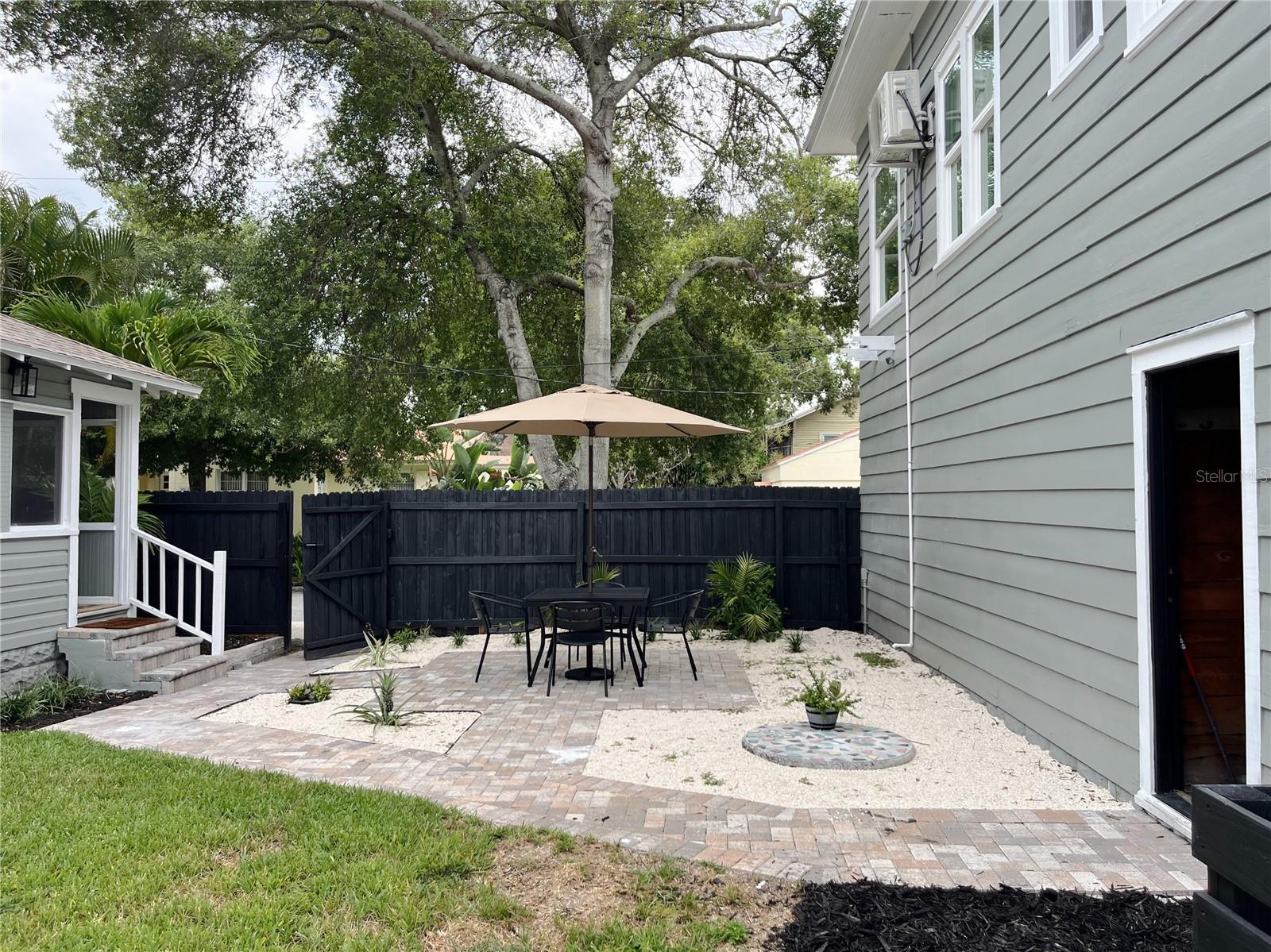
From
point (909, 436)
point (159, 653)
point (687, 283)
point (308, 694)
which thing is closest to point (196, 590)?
point (159, 653)

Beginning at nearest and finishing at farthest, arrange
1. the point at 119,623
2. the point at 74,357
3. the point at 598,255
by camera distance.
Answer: the point at 74,357, the point at 119,623, the point at 598,255

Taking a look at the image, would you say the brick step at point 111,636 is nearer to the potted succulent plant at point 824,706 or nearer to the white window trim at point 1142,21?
the potted succulent plant at point 824,706

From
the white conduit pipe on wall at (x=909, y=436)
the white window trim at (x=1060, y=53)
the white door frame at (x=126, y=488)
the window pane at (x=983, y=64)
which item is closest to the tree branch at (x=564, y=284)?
the white door frame at (x=126, y=488)

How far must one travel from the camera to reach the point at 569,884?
339cm

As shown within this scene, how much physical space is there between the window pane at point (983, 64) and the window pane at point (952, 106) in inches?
11.6

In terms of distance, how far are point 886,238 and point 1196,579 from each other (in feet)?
19.0

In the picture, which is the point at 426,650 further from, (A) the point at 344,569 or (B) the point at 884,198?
(B) the point at 884,198

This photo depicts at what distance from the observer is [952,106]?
7168mm

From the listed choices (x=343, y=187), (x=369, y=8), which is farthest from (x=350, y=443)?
(x=369, y=8)

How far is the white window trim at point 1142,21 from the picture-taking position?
3807 millimetres

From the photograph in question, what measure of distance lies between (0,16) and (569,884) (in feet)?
45.2

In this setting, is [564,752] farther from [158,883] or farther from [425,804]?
[158,883]

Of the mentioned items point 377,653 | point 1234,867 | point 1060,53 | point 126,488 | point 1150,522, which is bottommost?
point 377,653

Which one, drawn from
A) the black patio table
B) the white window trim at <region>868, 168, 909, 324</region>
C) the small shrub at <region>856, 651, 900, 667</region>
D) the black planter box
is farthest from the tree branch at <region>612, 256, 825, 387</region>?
the black planter box
